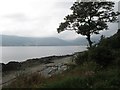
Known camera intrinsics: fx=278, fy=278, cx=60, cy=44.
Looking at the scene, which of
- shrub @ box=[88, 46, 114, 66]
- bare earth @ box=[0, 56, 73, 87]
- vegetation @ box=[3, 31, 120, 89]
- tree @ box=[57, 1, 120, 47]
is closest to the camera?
vegetation @ box=[3, 31, 120, 89]

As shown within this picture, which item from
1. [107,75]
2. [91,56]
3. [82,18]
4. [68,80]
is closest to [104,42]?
[91,56]

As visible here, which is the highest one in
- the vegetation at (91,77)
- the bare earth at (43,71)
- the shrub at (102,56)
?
the shrub at (102,56)

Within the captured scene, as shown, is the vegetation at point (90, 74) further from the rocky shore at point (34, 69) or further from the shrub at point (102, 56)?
the rocky shore at point (34, 69)

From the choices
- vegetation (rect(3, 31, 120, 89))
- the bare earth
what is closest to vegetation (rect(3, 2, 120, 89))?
vegetation (rect(3, 31, 120, 89))

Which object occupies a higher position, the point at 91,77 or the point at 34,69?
the point at 91,77

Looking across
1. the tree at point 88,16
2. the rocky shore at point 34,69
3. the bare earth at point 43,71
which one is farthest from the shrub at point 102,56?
the tree at point 88,16

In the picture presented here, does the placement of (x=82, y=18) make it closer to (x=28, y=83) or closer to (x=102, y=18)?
(x=102, y=18)

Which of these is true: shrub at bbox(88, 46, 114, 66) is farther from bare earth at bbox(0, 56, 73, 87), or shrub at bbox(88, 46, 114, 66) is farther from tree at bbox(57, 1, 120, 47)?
tree at bbox(57, 1, 120, 47)

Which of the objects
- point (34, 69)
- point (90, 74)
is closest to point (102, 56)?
point (90, 74)

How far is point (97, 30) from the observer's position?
35.2 metres

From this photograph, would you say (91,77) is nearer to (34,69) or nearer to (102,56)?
(102,56)

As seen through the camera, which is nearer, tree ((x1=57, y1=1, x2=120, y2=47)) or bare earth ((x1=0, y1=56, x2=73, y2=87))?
bare earth ((x1=0, y1=56, x2=73, y2=87))

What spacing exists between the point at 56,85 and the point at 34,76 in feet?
10.7

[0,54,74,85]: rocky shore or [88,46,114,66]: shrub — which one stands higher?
[88,46,114,66]: shrub
